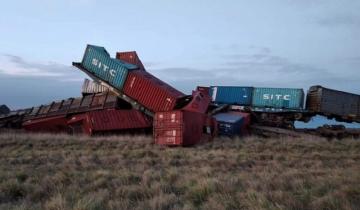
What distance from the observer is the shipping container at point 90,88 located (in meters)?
35.0

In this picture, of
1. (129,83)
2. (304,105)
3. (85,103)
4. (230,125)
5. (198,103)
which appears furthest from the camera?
(304,105)

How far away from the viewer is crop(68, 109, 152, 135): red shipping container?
2794cm

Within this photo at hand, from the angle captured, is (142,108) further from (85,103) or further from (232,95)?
(232,95)

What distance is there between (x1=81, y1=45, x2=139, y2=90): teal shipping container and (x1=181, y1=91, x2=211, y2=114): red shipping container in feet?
17.8

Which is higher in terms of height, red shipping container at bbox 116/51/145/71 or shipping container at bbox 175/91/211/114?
red shipping container at bbox 116/51/145/71

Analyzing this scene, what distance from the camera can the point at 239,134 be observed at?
30.5 metres

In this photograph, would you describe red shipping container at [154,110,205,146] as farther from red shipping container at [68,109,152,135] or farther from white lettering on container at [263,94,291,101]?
white lettering on container at [263,94,291,101]

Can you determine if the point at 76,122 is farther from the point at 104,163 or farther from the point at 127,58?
the point at 104,163

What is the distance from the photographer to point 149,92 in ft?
97.5

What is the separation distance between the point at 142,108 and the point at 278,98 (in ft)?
49.6

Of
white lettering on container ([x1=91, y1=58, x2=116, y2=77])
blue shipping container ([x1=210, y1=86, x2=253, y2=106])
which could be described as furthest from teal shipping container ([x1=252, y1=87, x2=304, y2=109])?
white lettering on container ([x1=91, y1=58, x2=116, y2=77])

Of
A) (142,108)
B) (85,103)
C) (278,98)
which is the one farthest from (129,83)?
(278,98)

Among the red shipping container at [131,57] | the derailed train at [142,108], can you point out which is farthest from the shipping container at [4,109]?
A: the red shipping container at [131,57]

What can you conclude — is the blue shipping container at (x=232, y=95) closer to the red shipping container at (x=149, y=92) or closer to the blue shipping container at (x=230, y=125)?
the blue shipping container at (x=230, y=125)
